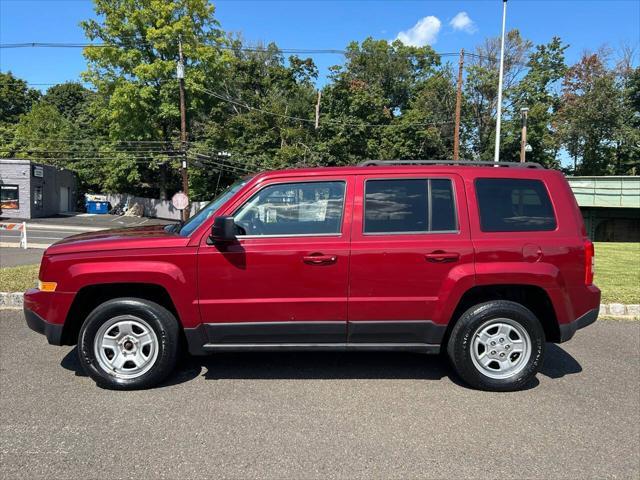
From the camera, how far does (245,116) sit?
4447 centimetres

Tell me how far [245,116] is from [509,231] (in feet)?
141

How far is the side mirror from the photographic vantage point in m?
3.76

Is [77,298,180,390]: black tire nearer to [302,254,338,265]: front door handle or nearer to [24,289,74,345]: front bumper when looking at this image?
[24,289,74,345]: front bumper

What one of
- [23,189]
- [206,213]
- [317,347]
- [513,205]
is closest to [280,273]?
[317,347]

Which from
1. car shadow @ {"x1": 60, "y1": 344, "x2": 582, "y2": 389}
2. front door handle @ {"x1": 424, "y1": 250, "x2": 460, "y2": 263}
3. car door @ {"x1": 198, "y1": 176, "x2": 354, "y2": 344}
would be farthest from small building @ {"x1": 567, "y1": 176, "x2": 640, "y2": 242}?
car door @ {"x1": 198, "y1": 176, "x2": 354, "y2": 344}

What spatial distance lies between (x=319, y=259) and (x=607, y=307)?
17.0 feet

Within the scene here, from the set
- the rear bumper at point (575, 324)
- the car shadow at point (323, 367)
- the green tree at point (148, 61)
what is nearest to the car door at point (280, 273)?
the car shadow at point (323, 367)

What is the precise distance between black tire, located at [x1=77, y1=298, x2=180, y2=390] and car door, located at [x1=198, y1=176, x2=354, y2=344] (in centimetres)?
35

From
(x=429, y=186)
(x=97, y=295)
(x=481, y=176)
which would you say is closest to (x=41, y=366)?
(x=97, y=295)

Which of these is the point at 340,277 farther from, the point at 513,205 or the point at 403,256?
the point at 513,205

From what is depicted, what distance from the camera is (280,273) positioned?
3.92 metres

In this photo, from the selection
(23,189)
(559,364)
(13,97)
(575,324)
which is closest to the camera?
(575,324)

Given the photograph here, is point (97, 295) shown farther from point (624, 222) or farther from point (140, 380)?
point (624, 222)

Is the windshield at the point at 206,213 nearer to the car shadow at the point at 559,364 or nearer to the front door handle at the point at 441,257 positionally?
the front door handle at the point at 441,257
